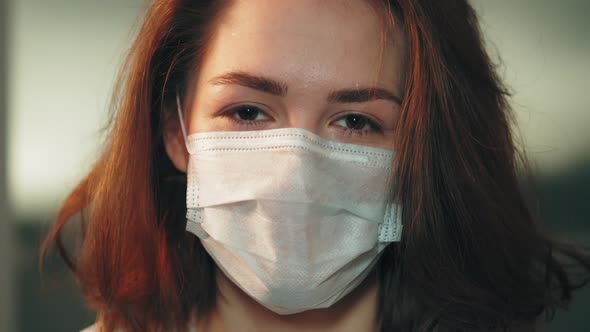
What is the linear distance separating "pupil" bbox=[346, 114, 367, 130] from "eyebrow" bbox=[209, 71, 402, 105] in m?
0.05

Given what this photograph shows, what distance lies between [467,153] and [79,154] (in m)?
1.57

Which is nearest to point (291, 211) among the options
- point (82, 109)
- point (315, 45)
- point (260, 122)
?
point (260, 122)

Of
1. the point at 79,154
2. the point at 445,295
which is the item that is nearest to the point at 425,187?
the point at 445,295

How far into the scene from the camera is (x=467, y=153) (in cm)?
172

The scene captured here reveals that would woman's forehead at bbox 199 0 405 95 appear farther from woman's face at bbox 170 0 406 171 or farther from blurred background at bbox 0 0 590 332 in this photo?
blurred background at bbox 0 0 590 332

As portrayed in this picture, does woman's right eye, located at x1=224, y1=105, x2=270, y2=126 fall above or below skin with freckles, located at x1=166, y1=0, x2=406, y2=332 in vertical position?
below

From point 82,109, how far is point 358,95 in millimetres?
1447

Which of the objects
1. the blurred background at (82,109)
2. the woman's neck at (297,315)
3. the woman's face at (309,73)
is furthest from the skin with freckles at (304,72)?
the blurred background at (82,109)

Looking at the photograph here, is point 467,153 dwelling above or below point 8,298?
above

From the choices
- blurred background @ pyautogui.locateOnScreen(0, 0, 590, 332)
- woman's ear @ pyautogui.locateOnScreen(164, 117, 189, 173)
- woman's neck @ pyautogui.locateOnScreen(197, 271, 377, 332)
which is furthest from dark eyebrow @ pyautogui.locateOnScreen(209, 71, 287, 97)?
blurred background @ pyautogui.locateOnScreen(0, 0, 590, 332)

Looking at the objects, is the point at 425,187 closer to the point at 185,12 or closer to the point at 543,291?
the point at 543,291

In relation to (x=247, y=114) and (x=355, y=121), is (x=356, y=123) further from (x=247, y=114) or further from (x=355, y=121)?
(x=247, y=114)

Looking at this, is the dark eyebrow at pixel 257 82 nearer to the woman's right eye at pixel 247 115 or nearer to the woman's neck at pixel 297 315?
the woman's right eye at pixel 247 115

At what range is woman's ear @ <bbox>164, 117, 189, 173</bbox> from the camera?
181 centimetres
